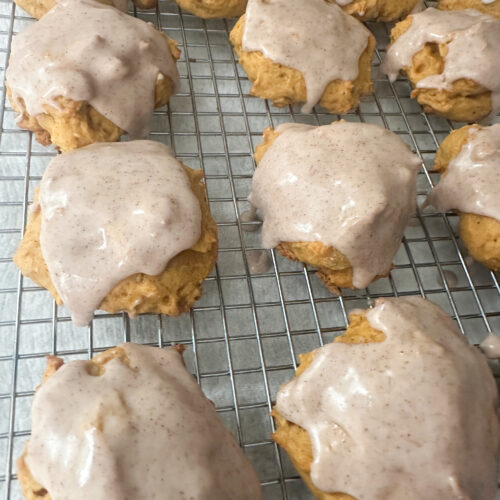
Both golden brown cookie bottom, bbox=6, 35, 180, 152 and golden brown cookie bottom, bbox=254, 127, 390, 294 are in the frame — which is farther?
golden brown cookie bottom, bbox=6, 35, 180, 152

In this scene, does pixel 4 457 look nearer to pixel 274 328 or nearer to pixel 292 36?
pixel 274 328

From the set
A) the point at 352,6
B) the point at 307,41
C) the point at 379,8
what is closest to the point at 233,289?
the point at 307,41

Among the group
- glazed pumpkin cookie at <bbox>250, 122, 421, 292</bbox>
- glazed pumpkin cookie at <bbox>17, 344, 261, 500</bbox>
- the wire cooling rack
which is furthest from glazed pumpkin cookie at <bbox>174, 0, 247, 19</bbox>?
glazed pumpkin cookie at <bbox>17, 344, 261, 500</bbox>

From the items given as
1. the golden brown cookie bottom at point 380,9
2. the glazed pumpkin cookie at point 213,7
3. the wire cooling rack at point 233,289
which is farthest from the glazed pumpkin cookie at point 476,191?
the glazed pumpkin cookie at point 213,7

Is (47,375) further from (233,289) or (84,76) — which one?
(84,76)

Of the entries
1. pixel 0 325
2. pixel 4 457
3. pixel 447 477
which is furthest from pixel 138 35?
pixel 447 477

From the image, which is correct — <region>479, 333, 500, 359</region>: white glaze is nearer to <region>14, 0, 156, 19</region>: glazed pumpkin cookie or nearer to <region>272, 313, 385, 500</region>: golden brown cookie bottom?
<region>272, 313, 385, 500</region>: golden brown cookie bottom
